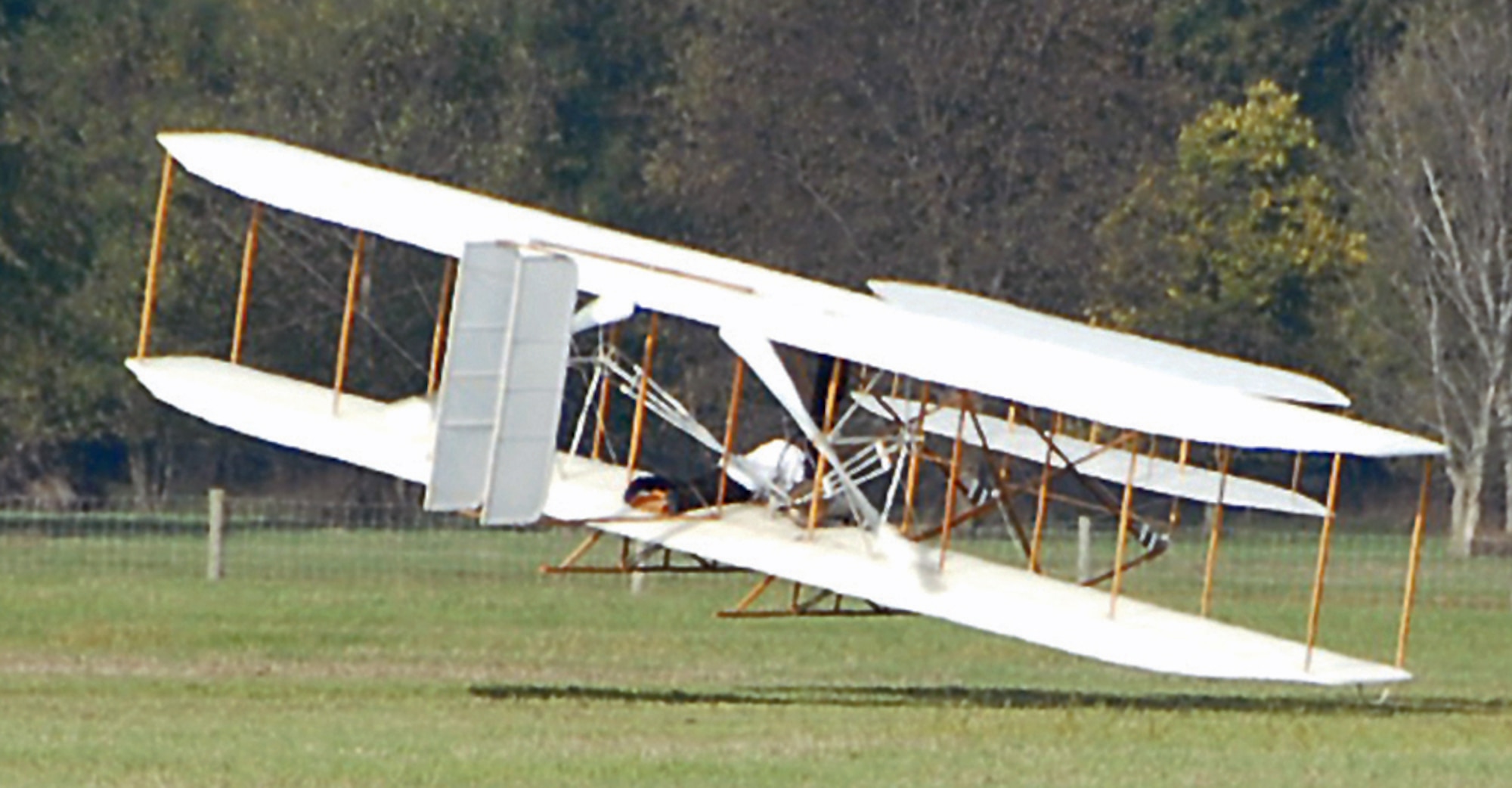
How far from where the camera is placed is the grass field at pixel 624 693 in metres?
18.8

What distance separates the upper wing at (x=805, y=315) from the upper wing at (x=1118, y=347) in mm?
784

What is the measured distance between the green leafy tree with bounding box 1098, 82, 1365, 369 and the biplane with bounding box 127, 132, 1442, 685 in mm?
33159

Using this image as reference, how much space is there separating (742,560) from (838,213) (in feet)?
128

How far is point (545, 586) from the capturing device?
36156 mm

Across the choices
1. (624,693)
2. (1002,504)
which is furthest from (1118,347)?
(624,693)

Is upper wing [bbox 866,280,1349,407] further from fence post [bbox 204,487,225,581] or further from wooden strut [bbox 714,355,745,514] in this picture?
fence post [bbox 204,487,225,581]

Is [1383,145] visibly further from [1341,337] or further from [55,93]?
[55,93]

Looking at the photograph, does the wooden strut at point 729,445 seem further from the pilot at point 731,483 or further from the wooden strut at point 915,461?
the wooden strut at point 915,461

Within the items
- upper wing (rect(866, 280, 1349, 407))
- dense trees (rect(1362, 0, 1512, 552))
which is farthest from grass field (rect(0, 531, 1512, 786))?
dense trees (rect(1362, 0, 1512, 552))

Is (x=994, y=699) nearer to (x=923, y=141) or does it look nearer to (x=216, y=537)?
(x=216, y=537)

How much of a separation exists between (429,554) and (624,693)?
17.8m

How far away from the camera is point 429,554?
41.3 m

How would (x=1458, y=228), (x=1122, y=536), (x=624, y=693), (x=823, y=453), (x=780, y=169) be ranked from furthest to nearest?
(x=780, y=169) < (x=1458, y=228) < (x=624, y=693) < (x=823, y=453) < (x=1122, y=536)

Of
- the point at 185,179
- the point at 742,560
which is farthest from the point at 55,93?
the point at 742,560
